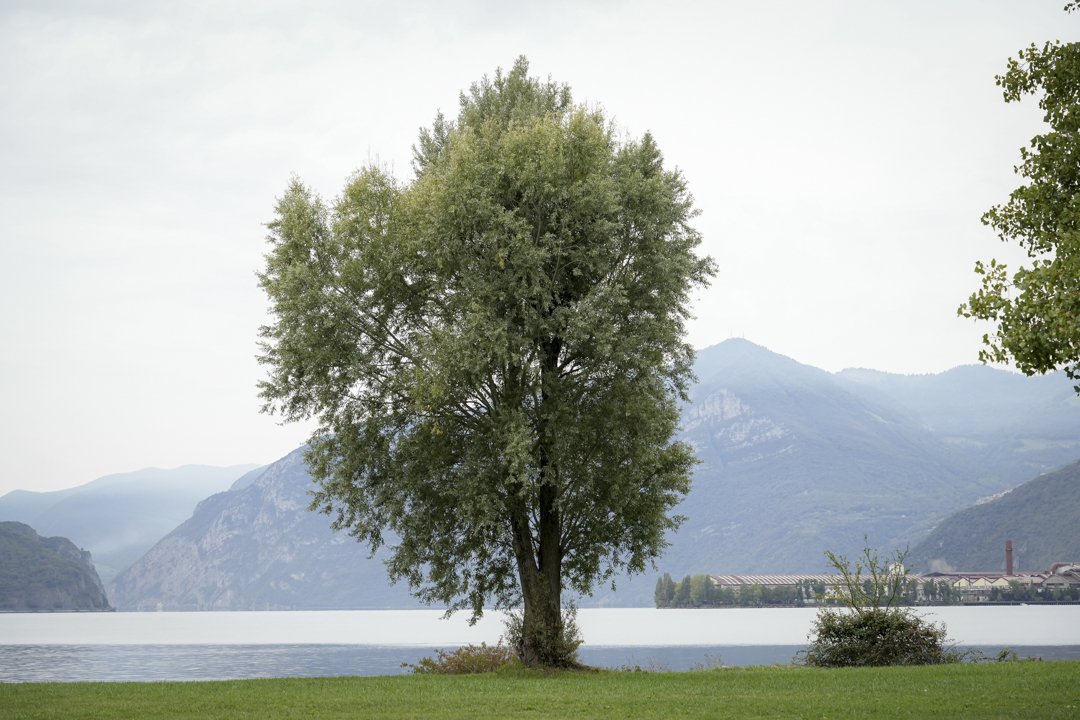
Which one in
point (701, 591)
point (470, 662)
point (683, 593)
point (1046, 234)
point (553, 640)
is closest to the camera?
point (1046, 234)

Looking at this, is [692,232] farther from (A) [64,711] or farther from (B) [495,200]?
(A) [64,711]

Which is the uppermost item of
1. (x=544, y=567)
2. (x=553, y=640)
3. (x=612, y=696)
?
(x=544, y=567)

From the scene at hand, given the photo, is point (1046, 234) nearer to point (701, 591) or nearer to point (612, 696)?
point (612, 696)

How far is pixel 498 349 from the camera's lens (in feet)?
77.0

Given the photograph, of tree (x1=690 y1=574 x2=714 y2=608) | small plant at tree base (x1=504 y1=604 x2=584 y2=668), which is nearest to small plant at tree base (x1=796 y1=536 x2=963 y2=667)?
small plant at tree base (x1=504 y1=604 x2=584 y2=668)

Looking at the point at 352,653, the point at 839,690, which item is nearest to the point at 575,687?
the point at 839,690

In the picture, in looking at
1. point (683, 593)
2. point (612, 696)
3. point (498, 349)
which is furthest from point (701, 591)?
point (612, 696)

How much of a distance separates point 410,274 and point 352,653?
47.7 m

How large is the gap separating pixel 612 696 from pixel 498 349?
9020 millimetres

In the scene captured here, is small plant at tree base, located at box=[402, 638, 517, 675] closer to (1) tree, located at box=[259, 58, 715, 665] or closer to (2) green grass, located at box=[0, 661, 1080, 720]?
(1) tree, located at box=[259, 58, 715, 665]

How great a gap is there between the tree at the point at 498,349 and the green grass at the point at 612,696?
469cm

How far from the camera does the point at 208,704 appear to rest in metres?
17.8

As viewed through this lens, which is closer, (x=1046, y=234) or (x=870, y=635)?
(x=1046, y=234)

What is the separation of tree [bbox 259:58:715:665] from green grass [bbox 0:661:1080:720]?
4.69m
